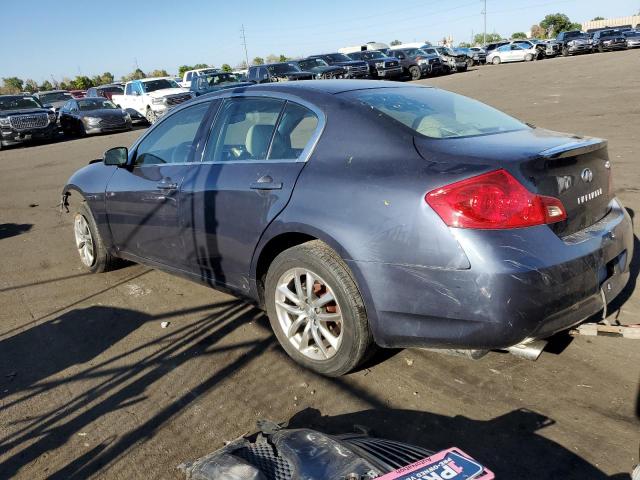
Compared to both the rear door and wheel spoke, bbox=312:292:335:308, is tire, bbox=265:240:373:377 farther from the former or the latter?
the rear door

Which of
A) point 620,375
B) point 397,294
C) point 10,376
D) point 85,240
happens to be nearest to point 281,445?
point 397,294

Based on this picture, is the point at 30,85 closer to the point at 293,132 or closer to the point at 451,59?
the point at 451,59

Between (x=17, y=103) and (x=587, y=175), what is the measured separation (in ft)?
73.8

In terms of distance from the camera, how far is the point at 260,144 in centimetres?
376

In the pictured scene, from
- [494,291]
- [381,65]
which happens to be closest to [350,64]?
[381,65]

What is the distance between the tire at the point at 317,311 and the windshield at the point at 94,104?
20605mm

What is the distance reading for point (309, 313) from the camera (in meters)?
3.36

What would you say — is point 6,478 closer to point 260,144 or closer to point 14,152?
point 260,144

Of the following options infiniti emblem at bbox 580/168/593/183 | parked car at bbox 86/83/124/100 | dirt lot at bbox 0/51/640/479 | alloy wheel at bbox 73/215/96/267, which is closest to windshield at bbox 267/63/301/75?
parked car at bbox 86/83/124/100

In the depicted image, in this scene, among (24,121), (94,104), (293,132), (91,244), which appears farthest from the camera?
(94,104)

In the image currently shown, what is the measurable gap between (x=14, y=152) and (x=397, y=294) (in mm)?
19340

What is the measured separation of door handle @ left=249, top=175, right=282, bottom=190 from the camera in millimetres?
3453

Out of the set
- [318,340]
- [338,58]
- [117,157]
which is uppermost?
[338,58]

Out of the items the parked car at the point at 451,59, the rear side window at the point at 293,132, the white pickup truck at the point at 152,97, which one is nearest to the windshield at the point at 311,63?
the white pickup truck at the point at 152,97
